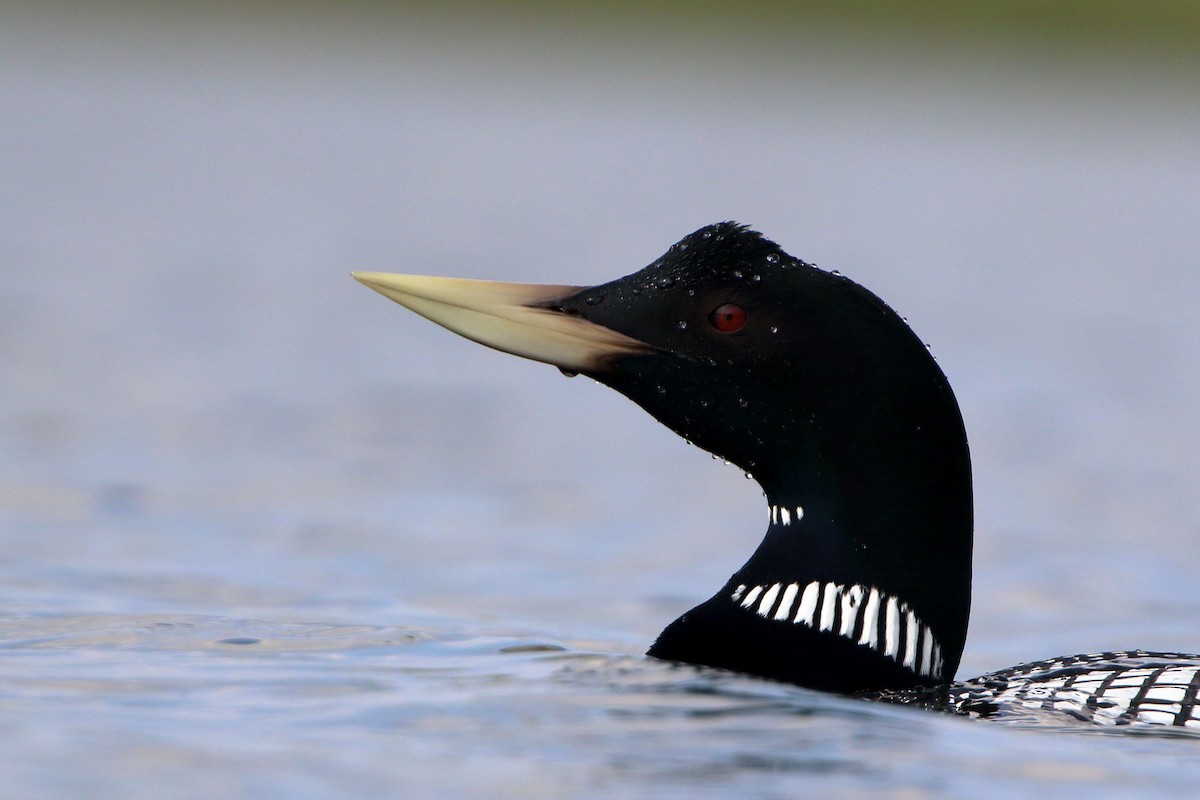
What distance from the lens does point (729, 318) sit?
4.04m

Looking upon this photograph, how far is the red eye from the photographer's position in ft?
13.2

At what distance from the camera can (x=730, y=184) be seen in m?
16.9

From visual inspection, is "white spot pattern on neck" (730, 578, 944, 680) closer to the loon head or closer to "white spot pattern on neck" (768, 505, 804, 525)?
the loon head

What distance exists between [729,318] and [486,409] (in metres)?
4.96

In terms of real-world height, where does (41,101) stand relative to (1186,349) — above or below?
above

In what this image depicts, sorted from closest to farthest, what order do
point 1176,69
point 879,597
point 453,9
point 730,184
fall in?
point 879,597 < point 730,184 < point 1176,69 < point 453,9

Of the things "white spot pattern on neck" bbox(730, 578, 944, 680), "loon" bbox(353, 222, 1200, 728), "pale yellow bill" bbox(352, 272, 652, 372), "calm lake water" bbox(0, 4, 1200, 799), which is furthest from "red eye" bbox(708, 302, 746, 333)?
"calm lake water" bbox(0, 4, 1200, 799)

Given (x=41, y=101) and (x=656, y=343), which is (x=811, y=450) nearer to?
(x=656, y=343)

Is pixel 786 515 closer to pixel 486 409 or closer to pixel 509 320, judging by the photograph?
pixel 509 320

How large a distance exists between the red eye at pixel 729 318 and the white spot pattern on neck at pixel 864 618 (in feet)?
1.72

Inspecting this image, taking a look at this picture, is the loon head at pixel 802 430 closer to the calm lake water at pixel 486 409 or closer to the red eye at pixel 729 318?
the red eye at pixel 729 318

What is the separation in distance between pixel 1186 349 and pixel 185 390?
5639mm

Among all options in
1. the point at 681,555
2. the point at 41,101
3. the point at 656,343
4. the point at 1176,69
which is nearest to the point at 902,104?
the point at 1176,69

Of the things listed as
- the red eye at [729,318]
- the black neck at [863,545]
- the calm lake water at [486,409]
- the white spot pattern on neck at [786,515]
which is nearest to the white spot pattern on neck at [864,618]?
the black neck at [863,545]
